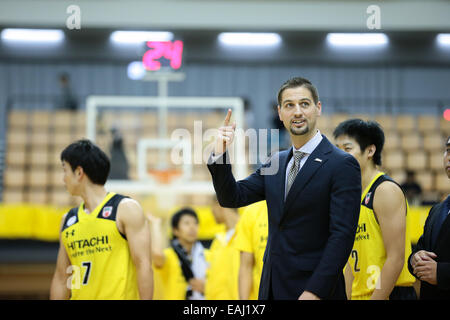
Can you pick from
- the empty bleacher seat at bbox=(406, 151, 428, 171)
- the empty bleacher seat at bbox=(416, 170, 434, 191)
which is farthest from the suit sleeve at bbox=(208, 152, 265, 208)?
the empty bleacher seat at bbox=(406, 151, 428, 171)

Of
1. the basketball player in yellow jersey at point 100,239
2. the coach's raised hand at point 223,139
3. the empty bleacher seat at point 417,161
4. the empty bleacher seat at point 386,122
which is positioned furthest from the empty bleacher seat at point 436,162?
the coach's raised hand at point 223,139

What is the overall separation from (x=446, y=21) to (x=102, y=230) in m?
11.0

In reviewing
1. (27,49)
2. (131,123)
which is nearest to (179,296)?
(131,123)

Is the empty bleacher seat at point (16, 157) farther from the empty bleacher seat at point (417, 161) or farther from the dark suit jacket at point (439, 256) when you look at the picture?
the dark suit jacket at point (439, 256)

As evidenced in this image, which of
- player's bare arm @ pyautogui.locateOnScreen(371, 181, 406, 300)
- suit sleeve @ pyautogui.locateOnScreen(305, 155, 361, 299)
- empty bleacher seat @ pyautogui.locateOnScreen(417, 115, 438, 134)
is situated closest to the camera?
suit sleeve @ pyautogui.locateOnScreen(305, 155, 361, 299)

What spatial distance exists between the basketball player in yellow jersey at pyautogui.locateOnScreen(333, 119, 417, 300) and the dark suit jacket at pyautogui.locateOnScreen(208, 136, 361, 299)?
69cm

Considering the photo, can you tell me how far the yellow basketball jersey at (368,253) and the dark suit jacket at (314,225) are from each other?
77 centimetres

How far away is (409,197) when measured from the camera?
976cm

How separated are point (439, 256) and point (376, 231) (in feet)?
1.21

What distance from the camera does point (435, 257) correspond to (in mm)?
2963

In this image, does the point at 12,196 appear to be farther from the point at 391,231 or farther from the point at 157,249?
the point at 391,231

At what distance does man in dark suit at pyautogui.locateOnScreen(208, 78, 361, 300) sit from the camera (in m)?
2.35

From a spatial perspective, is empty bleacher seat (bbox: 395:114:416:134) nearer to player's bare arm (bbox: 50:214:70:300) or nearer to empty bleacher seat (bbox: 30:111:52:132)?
empty bleacher seat (bbox: 30:111:52:132)
